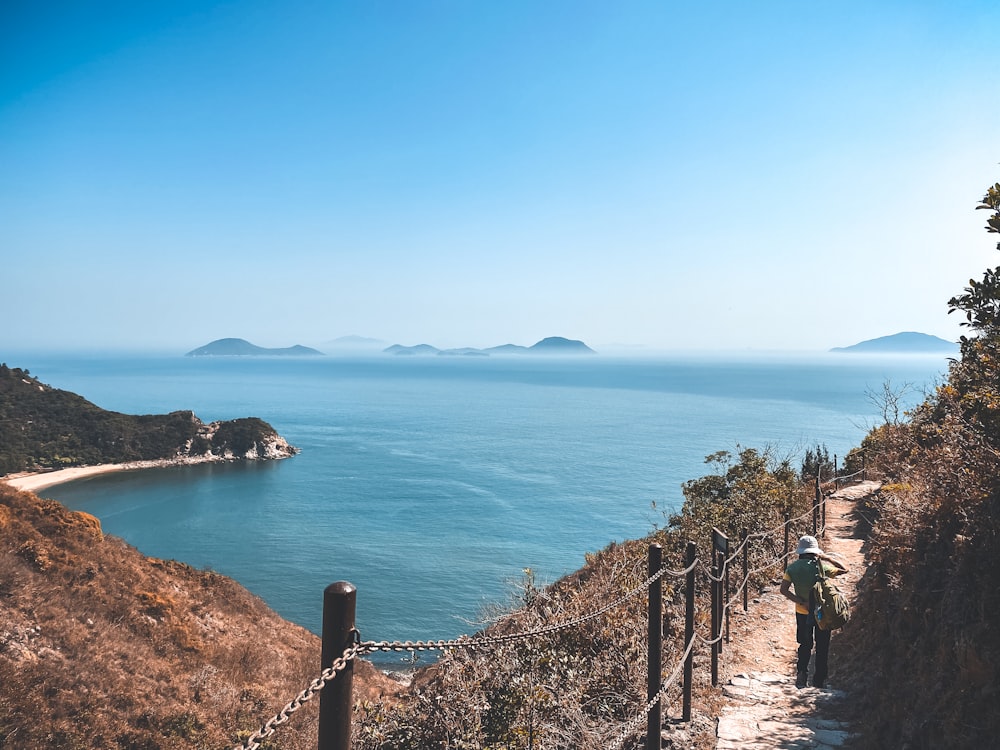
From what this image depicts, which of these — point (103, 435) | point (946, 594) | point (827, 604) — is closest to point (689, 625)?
point (946, 594)

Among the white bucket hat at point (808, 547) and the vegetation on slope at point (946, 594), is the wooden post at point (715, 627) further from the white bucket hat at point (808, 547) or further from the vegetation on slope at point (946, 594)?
the vegetation on slope at point (946, 594)

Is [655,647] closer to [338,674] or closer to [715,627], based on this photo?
[715,627]

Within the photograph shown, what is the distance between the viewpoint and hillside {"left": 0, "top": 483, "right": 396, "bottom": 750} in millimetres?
10117

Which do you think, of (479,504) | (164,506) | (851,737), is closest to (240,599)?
(851,737)

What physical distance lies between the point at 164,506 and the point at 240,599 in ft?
160

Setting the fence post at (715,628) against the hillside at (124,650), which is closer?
the fence post at (715,628)

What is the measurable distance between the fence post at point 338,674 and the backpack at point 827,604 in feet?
18.6

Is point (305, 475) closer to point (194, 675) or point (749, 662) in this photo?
point (194, 675)

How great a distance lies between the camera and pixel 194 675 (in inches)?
501

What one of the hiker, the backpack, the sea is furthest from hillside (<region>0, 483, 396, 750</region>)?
the backpack

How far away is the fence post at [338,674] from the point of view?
1955 millimetres

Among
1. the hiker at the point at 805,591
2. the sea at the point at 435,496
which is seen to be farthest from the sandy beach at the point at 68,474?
the hiker at the point at 805,591

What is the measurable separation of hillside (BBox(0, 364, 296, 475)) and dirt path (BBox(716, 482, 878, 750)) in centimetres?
7981

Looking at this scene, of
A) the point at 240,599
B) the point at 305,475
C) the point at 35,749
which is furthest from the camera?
the point at 305,475
